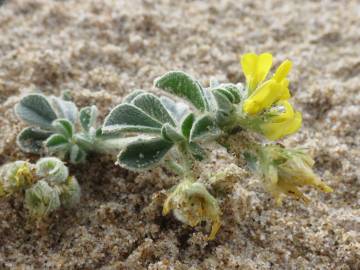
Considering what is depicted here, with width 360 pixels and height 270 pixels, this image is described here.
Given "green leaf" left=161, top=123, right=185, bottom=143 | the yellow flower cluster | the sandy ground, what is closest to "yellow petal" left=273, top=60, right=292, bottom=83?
the yellow flower cluster

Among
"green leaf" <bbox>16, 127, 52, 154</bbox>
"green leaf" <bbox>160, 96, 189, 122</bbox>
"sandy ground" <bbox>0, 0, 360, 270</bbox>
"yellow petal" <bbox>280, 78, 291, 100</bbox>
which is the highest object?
"yellow petal" <bbox>280, 78, 291, 100</bbox>

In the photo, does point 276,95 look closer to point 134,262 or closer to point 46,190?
point 134,262

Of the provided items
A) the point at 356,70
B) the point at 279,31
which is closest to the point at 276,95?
the point at 356,70

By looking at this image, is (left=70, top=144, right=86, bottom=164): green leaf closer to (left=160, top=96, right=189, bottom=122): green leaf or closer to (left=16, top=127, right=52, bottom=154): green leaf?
(left=16, top=127, right=52, bottom=154): green leaf

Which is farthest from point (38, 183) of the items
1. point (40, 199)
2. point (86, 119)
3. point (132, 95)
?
Result: point (132, 95)

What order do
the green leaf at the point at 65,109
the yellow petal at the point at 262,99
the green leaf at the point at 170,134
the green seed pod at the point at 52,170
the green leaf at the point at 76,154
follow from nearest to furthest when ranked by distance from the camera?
the yellow petal at the point at 262,99, the green leaf at the point at 170,134, the green seed pod at the point at 52,170, the green leaf at the point at 76,154, the green leaf at the point at 65,109

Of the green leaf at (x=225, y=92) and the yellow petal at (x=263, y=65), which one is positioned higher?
the yellow petal at (x=263, y=65)

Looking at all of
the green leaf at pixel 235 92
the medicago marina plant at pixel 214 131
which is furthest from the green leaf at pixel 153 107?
the green leaf at pixel 235 92

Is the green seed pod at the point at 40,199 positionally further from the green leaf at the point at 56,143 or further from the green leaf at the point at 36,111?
the green leaf at the point at 36,111
